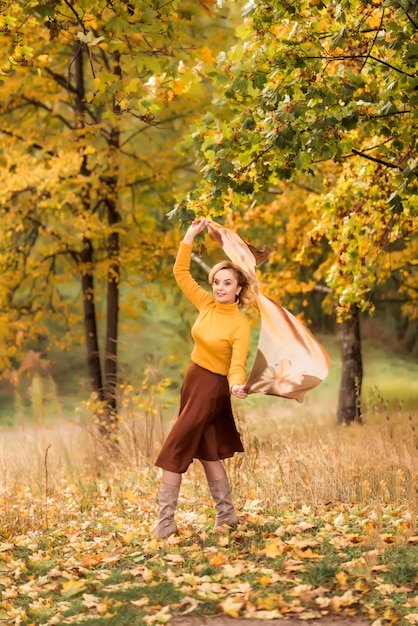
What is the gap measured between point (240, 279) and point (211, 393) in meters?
0.77

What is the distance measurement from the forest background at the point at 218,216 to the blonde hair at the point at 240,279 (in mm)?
530

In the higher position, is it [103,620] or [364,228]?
[364,228]

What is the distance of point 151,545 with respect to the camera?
555 centimetres

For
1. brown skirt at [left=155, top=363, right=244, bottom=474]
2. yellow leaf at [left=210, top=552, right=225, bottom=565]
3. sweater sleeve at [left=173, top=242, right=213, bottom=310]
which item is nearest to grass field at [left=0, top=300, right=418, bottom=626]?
yellow leaf at [left=210, top=552, right=225, bottom=565]

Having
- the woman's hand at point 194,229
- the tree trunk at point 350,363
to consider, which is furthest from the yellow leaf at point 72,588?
the tree trunk at point 350,363

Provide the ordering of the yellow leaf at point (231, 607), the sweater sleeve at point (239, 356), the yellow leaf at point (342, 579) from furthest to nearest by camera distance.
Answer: the sweater sleeve at point (239, 356), the yellow leaf at point (342, 579), the yellow leaf at point (231, 607)

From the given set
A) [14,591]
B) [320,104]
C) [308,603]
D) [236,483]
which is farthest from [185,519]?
[320,104]

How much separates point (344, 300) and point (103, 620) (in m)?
5.48

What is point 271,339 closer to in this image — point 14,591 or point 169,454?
point 169,454

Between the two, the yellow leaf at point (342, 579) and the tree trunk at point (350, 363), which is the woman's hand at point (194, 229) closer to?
the yellow leaf at point (342, 579)

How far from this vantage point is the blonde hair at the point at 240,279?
5.75m

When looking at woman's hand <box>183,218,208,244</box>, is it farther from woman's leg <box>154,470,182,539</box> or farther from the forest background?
woman's leg <box>154,470,182,539</box>

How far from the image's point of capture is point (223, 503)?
5.90m

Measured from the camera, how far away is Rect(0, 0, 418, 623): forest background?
17.3 feet
